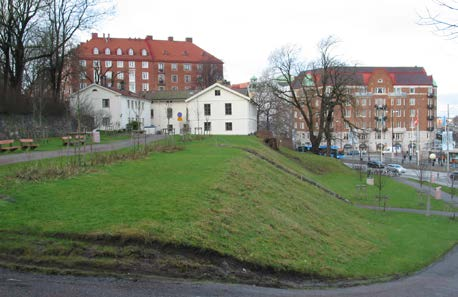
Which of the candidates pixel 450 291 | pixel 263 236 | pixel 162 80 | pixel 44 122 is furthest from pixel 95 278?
pixel 162 80

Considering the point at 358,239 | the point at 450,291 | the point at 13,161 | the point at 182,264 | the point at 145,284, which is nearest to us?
the point at 145,284

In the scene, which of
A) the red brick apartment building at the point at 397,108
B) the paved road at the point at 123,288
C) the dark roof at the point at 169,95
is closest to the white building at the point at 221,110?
the dark roof at the point at 169,95

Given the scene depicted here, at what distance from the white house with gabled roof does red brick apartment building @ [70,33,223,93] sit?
140 ft

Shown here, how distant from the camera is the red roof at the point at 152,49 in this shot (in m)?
102

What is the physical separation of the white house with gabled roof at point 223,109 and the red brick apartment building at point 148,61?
42778mm

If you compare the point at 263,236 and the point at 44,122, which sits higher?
the point at 44,122

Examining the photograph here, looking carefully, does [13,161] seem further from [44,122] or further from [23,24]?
[23,24]

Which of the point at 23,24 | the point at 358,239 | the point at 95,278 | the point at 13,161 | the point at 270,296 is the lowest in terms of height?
the point at 358,239

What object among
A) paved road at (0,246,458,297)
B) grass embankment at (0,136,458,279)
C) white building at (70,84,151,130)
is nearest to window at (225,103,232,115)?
white building at (70,84,151,130)

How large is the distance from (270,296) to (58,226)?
15.7 feet

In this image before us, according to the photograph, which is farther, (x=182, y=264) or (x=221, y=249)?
(x=221, y=249)

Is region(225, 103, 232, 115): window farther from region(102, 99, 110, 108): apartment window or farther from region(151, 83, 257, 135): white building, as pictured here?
region(102, 99, 110, 108): apartment window

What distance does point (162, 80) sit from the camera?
344 ft

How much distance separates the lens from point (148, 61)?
103 m
